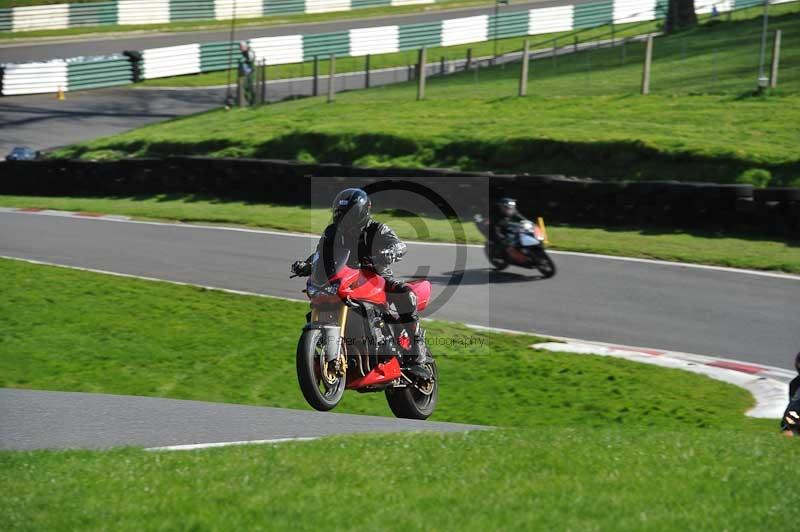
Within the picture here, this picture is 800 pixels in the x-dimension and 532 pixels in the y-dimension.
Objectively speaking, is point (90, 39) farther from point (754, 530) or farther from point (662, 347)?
point (754, 530)

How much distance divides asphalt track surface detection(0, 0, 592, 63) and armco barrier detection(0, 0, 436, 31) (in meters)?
2.03

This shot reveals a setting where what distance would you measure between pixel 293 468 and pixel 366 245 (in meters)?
→ 2.17

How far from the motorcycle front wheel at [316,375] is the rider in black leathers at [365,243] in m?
0.70

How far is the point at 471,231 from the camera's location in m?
19.0

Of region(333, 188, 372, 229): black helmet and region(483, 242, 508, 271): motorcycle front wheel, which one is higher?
region(333, 188, 372, 229): black helmet

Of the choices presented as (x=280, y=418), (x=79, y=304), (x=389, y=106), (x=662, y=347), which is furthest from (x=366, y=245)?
(x=389, y=106)

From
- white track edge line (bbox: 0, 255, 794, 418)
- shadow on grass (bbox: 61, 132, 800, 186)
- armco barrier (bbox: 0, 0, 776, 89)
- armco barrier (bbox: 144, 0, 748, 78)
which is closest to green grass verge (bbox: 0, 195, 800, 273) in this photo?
shadow on grass (bbox: 61, 132, 800, 186)

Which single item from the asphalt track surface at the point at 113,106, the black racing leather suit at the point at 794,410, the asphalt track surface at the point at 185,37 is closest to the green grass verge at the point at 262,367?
the black racing leather suit at the point at 794,410

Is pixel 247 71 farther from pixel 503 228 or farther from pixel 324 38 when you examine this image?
pixel 503 228

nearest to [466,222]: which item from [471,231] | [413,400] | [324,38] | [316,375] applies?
[471,231]

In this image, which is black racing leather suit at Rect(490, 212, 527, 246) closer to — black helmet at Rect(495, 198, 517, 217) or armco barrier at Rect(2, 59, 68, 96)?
black helmet at Rect(495, 198, 517, 217)

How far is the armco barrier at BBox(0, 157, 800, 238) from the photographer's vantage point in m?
17.3

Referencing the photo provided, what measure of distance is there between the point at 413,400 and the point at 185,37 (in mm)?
38460

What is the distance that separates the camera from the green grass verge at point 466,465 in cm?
560
